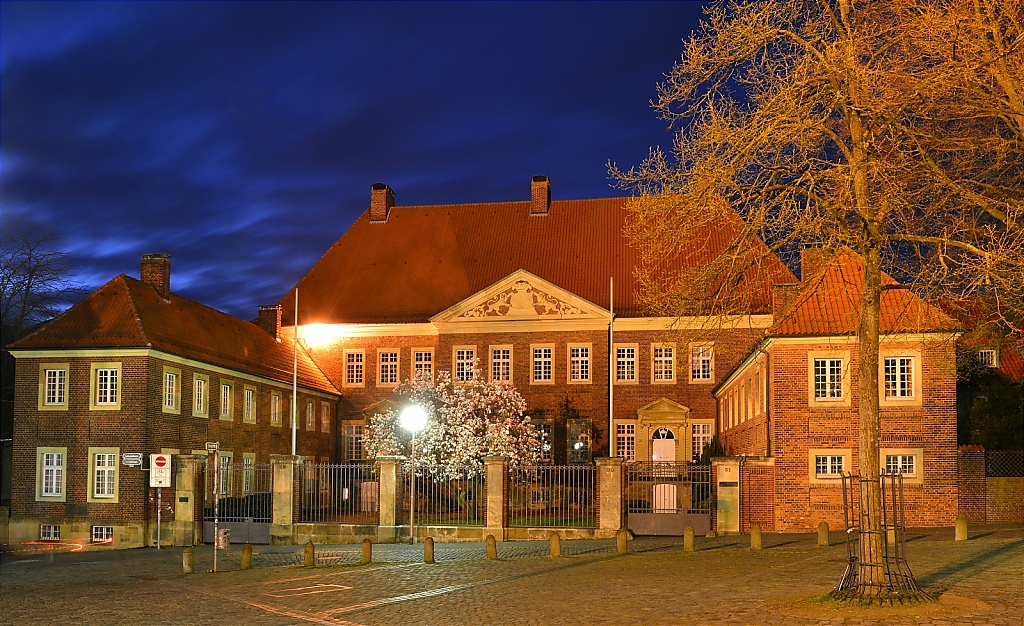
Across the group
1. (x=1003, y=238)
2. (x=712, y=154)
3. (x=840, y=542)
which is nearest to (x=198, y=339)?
(x=840, y=542)

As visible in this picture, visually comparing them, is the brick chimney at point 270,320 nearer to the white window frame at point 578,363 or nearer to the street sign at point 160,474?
the white window frame at point 578,363

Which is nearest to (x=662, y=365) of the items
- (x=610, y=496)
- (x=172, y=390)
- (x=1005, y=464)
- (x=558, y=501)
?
(x=558, y=501)

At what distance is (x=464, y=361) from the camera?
4762cm

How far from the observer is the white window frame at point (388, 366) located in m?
49.5

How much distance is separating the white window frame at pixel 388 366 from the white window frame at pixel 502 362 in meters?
4.80

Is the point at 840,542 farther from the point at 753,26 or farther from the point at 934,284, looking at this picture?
the point at 753,26

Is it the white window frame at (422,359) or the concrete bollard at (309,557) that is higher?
the white window frame at (422,359)

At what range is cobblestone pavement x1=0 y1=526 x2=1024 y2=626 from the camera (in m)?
14.5

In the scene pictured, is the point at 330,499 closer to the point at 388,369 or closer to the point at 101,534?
the point at 101,534

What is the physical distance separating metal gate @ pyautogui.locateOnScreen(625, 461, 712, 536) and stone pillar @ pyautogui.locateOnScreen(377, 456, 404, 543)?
6.16 m

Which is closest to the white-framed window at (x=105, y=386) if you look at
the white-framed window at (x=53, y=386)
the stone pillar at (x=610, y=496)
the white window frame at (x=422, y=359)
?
the white-framed window at (x=53, y=386)

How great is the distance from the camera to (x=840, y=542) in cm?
2511

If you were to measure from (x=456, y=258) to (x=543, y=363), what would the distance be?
8587 millimetres

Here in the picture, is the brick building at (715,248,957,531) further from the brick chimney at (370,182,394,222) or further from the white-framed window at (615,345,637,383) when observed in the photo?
the brick chimney at (370,182,394,222)
